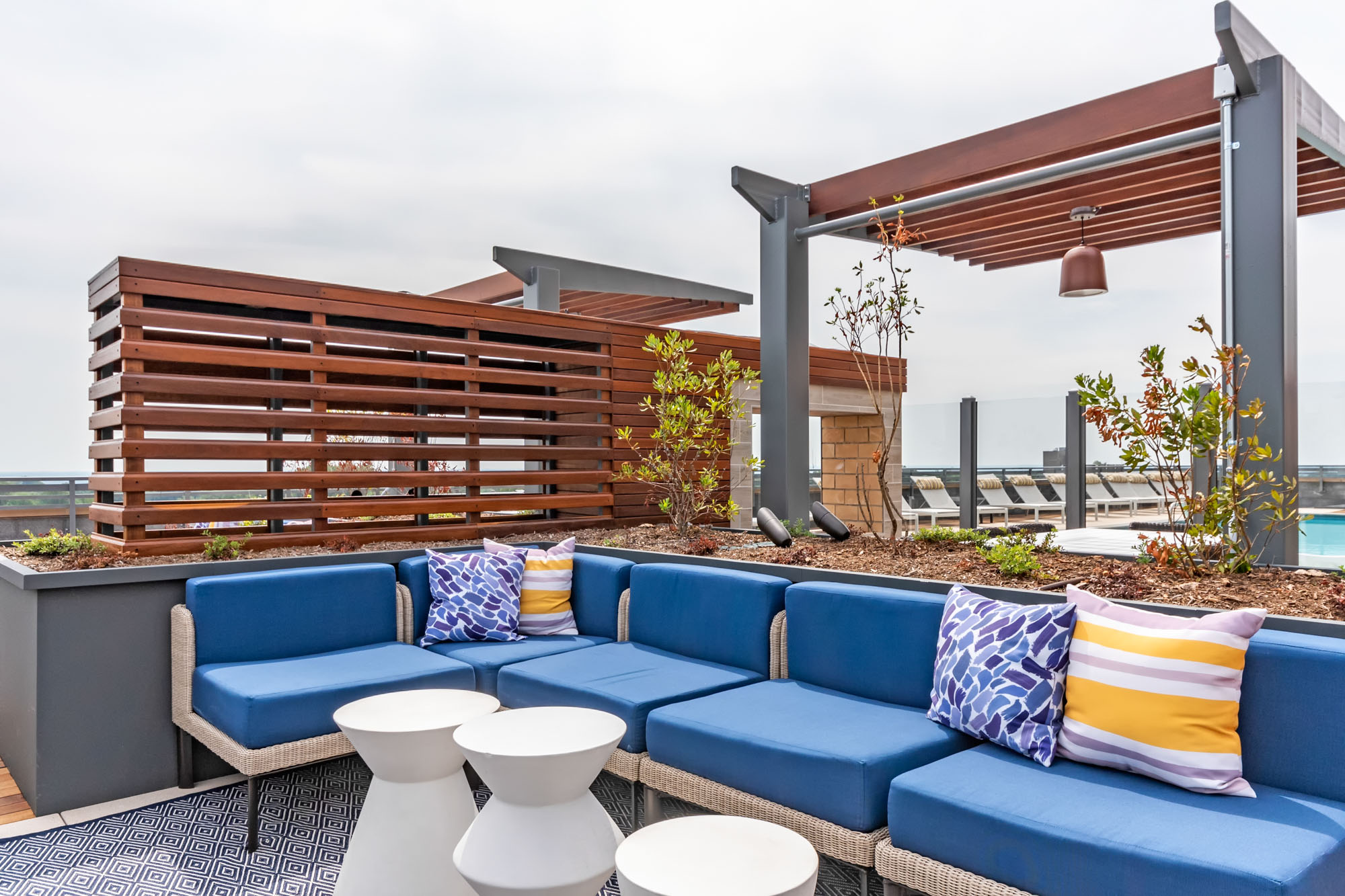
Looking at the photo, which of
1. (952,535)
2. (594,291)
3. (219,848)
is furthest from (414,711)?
(594,291)

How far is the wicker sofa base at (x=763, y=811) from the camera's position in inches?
93.0

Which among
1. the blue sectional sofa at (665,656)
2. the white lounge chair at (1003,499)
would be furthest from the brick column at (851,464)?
the blue sectional sofa at (665,656)

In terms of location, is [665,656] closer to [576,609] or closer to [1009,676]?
[576,609]

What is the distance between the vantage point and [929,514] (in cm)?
1004

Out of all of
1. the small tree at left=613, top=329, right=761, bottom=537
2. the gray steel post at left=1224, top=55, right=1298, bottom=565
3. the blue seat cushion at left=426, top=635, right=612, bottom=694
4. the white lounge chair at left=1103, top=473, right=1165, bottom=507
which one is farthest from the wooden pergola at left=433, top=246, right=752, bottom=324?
the gray steel post at left=1224, top=55, right=1298, bottom=565

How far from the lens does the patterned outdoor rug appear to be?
9.29 feet

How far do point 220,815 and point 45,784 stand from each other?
74 cm

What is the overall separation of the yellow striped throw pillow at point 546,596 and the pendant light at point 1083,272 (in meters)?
3.93

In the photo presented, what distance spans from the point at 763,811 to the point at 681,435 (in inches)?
127

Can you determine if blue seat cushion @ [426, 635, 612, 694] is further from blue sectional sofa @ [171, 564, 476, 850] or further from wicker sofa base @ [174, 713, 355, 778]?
wicker sofa base @ [174, 713, 355, 778]

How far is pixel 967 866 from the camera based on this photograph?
2.10m

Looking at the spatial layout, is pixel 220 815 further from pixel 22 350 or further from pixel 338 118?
pixel 22 350

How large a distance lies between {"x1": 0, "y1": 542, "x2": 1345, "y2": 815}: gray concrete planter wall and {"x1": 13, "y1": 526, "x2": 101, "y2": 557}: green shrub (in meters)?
0.19

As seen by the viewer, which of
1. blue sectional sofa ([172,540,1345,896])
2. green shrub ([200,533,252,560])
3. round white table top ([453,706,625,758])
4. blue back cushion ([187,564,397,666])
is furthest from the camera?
green shrub ([200,533,252,560])
